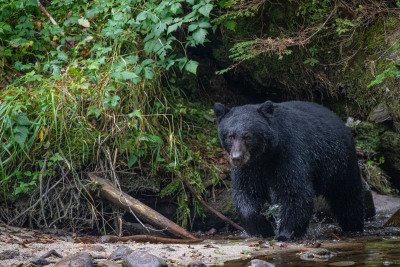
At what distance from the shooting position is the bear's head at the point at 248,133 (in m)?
7.98

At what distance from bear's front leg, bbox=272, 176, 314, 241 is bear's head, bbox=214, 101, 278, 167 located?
16.7 inches

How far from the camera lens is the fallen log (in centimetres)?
812

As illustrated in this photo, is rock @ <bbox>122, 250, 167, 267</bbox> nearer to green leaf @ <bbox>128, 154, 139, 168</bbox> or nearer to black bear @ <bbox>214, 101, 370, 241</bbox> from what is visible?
black bear @ <bbox>214, 101, 370, 241</bbox>

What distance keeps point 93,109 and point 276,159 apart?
6.89 feet

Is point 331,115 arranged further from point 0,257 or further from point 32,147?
point 0,257

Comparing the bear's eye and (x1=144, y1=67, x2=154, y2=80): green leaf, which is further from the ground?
(x1=144, y1=67, x2=154, y2=80): green leaf

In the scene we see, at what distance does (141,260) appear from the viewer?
617cm

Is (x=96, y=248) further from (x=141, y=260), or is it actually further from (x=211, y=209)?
(x=211, y=209)

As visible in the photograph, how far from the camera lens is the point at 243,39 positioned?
10.0 meters

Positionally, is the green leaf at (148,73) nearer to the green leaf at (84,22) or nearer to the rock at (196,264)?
the green leaf at (84,22)

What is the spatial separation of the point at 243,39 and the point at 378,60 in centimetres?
169

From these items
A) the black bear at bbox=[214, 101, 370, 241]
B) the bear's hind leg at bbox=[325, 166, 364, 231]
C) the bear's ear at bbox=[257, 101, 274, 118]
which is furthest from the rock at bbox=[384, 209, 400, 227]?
the bear's ear at bbox=[257, 101, 274, 118]

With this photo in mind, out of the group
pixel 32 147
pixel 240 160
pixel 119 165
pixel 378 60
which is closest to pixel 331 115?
pixel 378 60

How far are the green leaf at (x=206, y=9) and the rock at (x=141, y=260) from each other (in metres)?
3.36
